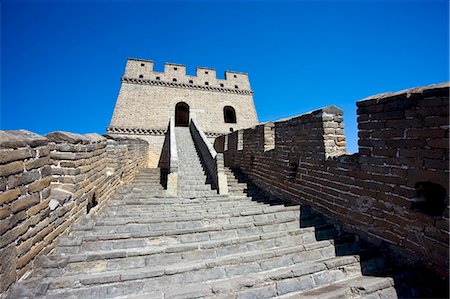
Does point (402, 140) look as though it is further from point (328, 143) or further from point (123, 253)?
point (123, 253)

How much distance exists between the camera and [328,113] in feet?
13.5

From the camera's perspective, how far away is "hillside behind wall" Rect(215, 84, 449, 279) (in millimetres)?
2547

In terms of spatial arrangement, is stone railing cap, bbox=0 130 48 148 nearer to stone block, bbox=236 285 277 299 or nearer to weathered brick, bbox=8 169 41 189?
weathered brick, bbox=8 169 41 189

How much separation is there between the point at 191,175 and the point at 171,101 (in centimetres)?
1128

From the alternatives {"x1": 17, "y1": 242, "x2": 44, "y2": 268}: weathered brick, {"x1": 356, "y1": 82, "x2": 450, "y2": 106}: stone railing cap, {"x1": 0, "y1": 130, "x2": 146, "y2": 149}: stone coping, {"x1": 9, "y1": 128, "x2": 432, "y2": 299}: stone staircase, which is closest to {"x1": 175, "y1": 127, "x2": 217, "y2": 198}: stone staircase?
{"x1": 9, "y1": 128, "x2": 432, "y2": 299}: stone staircase

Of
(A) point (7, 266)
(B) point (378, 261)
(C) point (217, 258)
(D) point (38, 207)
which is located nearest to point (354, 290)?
(B) point (378, 261)

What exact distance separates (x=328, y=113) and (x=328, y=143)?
21.7 inches

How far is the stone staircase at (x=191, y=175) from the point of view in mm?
6557

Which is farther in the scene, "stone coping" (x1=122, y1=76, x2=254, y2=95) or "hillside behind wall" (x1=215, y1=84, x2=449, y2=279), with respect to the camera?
"stone coping" (x1=122, y1=76, x2=254, y2=95)

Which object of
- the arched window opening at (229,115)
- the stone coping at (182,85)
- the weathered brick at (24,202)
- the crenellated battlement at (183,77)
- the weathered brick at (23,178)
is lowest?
the weathered brick at (24,202)

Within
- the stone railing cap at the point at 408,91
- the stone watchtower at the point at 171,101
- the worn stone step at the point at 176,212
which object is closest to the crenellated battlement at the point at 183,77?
the stone watchtower at the point at 171,101

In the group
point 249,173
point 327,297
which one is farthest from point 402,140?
point 249,173

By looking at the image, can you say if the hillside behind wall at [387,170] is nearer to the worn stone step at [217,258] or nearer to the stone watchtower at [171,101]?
the worn stone step at [217,258]

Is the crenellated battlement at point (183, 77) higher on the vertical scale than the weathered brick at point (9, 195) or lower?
higher
